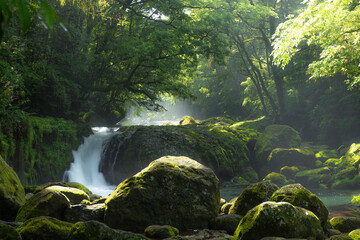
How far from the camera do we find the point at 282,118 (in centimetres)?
2584

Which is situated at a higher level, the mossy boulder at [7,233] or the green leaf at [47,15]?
the green leaf at [47,15]

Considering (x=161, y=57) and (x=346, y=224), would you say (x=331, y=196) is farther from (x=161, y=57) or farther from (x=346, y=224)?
(x=161, y=57)

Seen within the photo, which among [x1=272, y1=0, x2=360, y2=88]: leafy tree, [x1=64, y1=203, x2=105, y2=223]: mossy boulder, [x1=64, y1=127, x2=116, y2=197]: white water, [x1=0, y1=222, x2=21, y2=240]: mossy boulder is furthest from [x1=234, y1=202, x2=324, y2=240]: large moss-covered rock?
[x1=64, y1=127, x2=116, y2=197]: white water

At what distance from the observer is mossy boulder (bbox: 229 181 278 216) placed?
22.9 feet

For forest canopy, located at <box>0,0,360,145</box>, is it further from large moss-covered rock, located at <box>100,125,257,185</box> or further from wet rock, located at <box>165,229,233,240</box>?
wet rock, located at <box>165,229,233,240</box>

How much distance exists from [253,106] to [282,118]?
577 centimetres

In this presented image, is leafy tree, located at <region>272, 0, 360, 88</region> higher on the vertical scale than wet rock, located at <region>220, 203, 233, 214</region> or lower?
higher

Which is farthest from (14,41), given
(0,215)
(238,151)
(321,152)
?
(321,152)

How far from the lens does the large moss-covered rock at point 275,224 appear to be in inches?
192

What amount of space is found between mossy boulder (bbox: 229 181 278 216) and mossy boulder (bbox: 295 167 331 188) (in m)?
10.7

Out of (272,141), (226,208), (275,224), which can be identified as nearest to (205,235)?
(275,224)

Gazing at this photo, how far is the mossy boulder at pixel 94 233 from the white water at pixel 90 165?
27.4ft

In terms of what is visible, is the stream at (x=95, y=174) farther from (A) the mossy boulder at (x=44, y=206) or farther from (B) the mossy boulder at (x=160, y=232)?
(B) the mossy boulder at (x=160, y=232)

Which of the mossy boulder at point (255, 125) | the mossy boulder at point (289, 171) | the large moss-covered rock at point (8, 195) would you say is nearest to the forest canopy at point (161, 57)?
the mossy boulder at point (255, 125)
